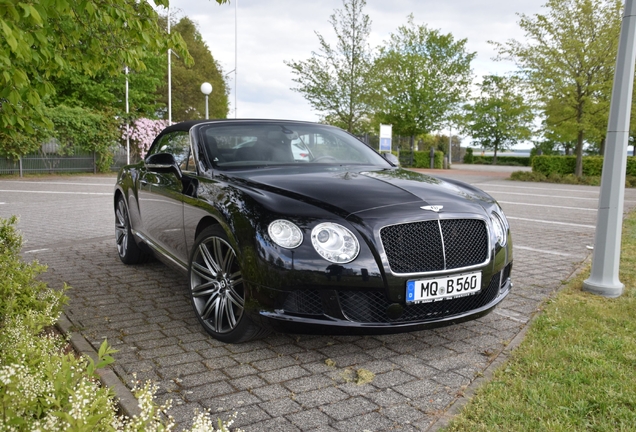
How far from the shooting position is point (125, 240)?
610cm

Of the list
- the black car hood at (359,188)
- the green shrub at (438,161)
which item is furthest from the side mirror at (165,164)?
the green shrub at (438,161)

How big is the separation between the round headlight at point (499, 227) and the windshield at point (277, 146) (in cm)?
127

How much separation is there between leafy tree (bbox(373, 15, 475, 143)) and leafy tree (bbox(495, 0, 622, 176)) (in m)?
13.8

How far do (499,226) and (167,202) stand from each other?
2677 millimetres

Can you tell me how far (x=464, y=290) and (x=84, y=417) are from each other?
96.0 inches

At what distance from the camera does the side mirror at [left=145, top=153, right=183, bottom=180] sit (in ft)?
14.5

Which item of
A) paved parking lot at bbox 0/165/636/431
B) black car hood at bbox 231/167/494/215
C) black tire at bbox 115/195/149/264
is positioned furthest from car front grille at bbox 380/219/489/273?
black tire at bbox 115/195/149/264

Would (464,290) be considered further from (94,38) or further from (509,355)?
(94,38)

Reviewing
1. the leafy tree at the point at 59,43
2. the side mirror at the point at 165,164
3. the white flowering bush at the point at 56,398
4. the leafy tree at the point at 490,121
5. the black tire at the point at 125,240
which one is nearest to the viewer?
the white flowering bush at the point at 56,398

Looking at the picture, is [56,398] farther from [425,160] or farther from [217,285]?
[425,160]

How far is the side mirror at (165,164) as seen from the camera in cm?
442

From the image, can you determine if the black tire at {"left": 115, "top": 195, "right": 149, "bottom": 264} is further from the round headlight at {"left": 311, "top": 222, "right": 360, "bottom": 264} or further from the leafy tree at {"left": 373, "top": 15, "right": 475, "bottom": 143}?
the leafy tree at {"left": 373, "top": 15, "right": 475, "bottom": 143}

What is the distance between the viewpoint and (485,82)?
53.0 m

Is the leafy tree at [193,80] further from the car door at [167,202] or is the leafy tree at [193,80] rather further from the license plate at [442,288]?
the license plate at [442,288]
